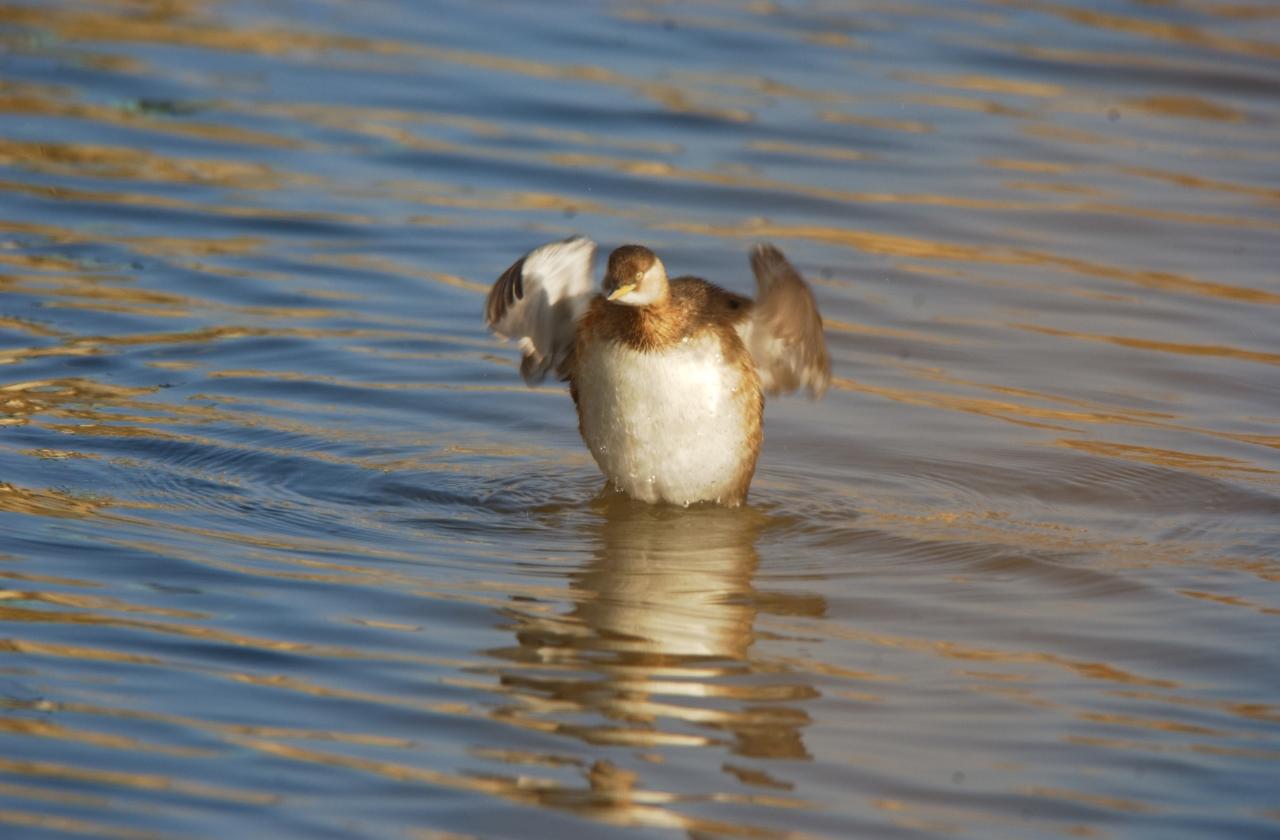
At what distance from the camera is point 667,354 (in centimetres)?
771

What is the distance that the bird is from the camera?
25.2ft

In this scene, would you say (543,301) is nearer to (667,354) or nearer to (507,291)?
(507,291)

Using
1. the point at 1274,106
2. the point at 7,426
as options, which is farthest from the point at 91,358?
the point at 1274,106

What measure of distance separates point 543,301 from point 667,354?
671mm

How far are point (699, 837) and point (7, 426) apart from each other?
4360 mm

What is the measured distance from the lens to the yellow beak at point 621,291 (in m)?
7.57

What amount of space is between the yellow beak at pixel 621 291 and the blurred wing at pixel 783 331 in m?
0.46

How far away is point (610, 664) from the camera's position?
243 inches

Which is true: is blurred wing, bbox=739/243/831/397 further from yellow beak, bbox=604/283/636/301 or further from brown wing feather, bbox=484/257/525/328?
brown wing feather, bbox=484/257/525/328

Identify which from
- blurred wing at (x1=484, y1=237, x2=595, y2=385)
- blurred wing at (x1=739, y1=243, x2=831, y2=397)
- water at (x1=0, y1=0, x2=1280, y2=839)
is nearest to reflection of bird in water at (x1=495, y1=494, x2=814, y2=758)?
water at (x1=0, y1=0, x2=1280, y2=839)

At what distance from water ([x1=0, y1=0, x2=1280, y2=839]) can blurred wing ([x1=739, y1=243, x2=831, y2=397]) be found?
484mm

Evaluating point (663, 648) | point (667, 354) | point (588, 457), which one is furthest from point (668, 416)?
point (663, 648)

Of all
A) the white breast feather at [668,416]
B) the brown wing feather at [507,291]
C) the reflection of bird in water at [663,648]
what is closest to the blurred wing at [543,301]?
the brown wing feather at [507,291]

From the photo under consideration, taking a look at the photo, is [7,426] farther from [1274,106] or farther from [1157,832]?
[1274,106]
